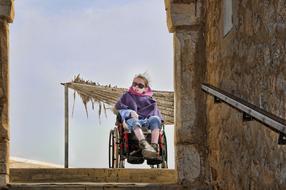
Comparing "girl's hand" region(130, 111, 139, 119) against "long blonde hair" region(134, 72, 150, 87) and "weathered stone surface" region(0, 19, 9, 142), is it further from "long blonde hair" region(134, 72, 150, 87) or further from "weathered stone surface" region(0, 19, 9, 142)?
"weathered stone surface" region(0, 19, 9, 142)

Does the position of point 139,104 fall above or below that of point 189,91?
below

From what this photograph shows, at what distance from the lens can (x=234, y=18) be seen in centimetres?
517

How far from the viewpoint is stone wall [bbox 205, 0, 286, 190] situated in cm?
395

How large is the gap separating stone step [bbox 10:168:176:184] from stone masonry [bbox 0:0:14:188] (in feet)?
3.00

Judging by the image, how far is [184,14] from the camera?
6.51 metres

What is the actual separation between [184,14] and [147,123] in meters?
1.96

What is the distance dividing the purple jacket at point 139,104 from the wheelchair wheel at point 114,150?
1.09ft

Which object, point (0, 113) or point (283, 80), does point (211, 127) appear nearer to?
point (0, 113)

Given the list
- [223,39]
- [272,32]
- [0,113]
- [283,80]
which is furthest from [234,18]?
[0,113]

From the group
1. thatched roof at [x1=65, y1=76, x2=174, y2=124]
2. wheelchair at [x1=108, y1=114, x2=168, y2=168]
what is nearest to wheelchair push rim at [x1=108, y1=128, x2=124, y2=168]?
wheelchair at [x1=108, y1=114, x2=168, y2=168]

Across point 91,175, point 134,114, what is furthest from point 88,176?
point 134,114

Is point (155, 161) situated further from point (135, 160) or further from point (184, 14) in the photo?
point (184, 14)

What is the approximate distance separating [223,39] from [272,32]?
1.58m

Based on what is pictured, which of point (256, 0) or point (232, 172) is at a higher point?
point (256, 0)
